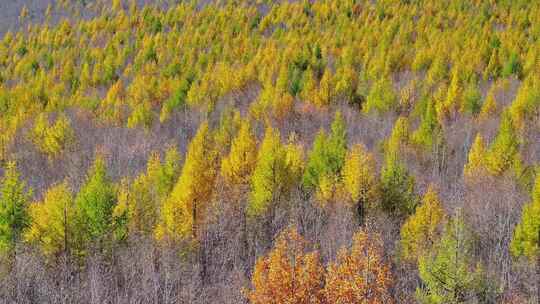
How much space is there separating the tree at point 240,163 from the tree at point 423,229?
6.35m

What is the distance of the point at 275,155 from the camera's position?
19.3 m

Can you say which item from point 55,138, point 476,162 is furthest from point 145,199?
point 55,138

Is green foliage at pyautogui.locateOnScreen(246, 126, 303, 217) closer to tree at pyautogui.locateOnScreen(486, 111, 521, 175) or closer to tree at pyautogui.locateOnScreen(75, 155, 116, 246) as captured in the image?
tree at pyautogui.locateOnScreen(75, 155, 116, 246)

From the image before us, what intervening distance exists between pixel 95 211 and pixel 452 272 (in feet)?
31.9

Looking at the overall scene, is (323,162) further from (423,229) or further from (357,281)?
(357,281)

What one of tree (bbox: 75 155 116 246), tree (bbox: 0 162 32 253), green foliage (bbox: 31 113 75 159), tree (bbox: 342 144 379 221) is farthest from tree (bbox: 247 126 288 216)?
green foliage (bbox: 31 113 75 159)

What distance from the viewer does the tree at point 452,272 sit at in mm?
11047

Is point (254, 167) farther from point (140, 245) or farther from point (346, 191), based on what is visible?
point (140, 245)

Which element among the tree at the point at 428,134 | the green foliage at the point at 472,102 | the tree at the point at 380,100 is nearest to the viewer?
the tree at the point at 428,134

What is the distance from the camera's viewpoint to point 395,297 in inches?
541

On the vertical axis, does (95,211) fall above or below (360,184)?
above

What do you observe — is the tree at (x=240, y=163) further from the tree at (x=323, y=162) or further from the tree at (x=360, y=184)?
the tree at (x=360, y=184)

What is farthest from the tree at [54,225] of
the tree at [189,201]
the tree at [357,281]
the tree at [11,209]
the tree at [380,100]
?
the tree at [380,100]

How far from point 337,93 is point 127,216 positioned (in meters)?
23.0
